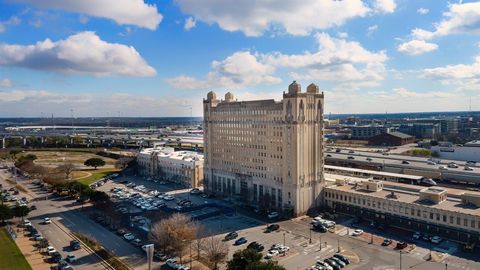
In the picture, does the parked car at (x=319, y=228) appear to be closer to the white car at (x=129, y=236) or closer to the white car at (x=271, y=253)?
the white car at (x=271, y=253)

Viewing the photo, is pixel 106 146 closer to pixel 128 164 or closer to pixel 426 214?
pixel 128 164

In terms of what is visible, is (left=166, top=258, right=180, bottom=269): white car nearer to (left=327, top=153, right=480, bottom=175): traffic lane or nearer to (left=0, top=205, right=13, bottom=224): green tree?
(left=0, top=205, right=13, bottom=224): green tree

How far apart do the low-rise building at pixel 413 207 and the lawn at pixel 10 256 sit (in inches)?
1715

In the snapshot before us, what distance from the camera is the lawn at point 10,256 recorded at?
137 feet

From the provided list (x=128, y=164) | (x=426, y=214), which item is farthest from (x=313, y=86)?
(x=128, y=164)

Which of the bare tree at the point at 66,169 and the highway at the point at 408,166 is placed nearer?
the highway at the point at 408,166

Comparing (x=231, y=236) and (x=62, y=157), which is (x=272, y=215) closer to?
(x=231, y=236)

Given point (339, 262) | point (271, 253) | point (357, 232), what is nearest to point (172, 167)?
point (271, 253)

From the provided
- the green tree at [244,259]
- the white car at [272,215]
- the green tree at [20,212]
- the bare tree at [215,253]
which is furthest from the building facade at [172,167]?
the green tree at [244,259]

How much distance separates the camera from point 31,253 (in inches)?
1801

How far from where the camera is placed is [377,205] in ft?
179

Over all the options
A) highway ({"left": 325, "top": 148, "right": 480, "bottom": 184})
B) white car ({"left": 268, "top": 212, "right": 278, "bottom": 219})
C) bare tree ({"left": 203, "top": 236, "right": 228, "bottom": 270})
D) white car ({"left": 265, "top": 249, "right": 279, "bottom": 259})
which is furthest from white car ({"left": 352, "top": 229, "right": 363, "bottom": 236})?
highway ({"left": 325, "top": 148, "right": 480, "bottom": 184})

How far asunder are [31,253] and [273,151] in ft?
120

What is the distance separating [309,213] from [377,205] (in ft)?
34.5
